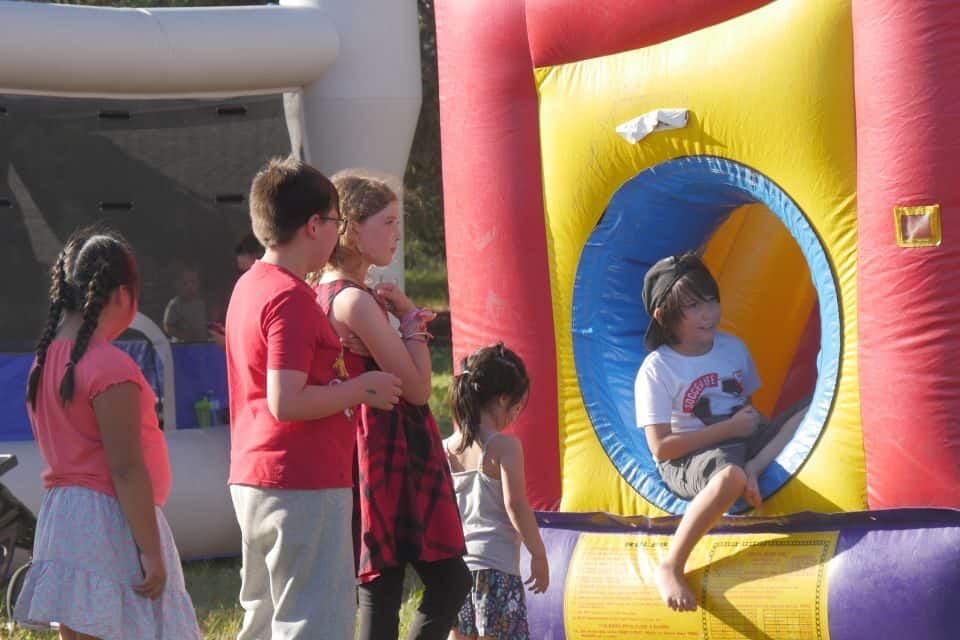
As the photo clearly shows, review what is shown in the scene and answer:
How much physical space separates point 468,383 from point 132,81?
2.42 m

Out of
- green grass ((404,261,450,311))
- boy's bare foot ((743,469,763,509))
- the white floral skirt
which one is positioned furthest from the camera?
green grass ((404,261,450,311))

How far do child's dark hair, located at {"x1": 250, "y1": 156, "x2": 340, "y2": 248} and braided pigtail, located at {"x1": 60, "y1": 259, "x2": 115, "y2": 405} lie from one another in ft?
1.06

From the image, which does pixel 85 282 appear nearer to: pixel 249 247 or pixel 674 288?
pixel 674 288

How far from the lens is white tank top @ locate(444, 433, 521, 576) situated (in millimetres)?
3363

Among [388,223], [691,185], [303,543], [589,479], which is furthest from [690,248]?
[303,543]

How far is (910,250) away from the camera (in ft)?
11.0

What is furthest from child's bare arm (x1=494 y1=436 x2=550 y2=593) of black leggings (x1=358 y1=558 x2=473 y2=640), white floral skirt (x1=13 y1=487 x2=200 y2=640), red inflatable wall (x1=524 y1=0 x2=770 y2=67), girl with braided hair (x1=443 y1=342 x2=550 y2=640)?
red inflatable wall (x1=524 y1=0 x2=770 y2=67)

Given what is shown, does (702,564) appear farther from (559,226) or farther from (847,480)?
(559,226)

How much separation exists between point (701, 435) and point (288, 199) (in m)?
1.46

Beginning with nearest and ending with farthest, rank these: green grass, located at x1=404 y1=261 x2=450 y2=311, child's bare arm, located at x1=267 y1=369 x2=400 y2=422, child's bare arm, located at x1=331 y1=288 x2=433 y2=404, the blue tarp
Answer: child's bare arm, located at x1=267 y1=369 x2=400 y2=422 < child's bare arm, located at x1=331 y1=288 x2=433 y2=404 < the blue tarp < green grass, located at x1=404 y1=261 x2=450 y2=311

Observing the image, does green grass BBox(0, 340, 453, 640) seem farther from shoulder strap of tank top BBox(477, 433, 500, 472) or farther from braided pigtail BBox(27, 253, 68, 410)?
braided pigtail BBox(27, 253, 68, 410)

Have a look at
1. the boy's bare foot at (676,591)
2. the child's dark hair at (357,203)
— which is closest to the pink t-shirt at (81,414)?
the child's dark hair at (357,203)

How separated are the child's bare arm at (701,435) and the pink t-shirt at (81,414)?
1.44 meters

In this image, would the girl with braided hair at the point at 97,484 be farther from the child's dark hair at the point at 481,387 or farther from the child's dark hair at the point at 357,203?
the child's dark hair at the point at 481,387
